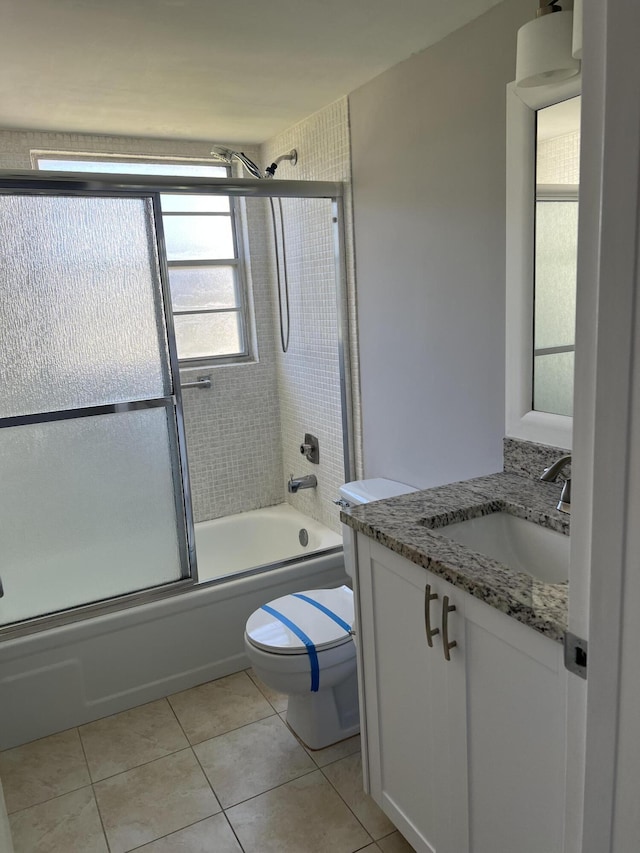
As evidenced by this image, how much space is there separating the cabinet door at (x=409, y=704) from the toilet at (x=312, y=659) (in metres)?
0.35

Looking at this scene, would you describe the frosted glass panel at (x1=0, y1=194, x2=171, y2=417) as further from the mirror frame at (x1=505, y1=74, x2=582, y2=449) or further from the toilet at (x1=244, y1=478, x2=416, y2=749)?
the mirror frame at (x1=505, y1=74, x2=582, y2=449)

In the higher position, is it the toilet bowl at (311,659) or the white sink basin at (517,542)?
the white sink basin at (517,542)

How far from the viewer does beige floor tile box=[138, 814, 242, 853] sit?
5.98ft

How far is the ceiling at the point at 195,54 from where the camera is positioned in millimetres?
1792

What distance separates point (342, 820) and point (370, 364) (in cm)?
169

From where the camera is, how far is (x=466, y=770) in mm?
1377

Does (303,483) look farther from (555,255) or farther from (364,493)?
(555,255)

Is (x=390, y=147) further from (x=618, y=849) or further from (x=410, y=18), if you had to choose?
(x=618, y=849)

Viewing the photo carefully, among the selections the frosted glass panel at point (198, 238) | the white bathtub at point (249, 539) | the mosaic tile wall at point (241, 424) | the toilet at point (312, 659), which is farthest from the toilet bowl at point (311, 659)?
the frosted glass panel at point (198, 238)

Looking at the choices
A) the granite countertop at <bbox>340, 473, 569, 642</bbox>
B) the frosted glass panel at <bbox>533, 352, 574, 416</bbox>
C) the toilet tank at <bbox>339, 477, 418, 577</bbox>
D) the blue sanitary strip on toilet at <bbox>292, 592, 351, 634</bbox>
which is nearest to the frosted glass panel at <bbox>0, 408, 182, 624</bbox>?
the blue sanitary strip on toilet at <bbox>292, 592, 351, 634</bbox>

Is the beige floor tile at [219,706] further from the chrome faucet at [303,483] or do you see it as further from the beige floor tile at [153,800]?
the chrome faucet at [303,483]

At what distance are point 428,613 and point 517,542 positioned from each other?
16.6 inches

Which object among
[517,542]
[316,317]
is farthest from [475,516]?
[316,317]

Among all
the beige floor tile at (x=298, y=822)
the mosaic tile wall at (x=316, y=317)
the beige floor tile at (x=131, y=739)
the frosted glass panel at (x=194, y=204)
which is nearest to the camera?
the beige floor tile at (x=298, y=822)
